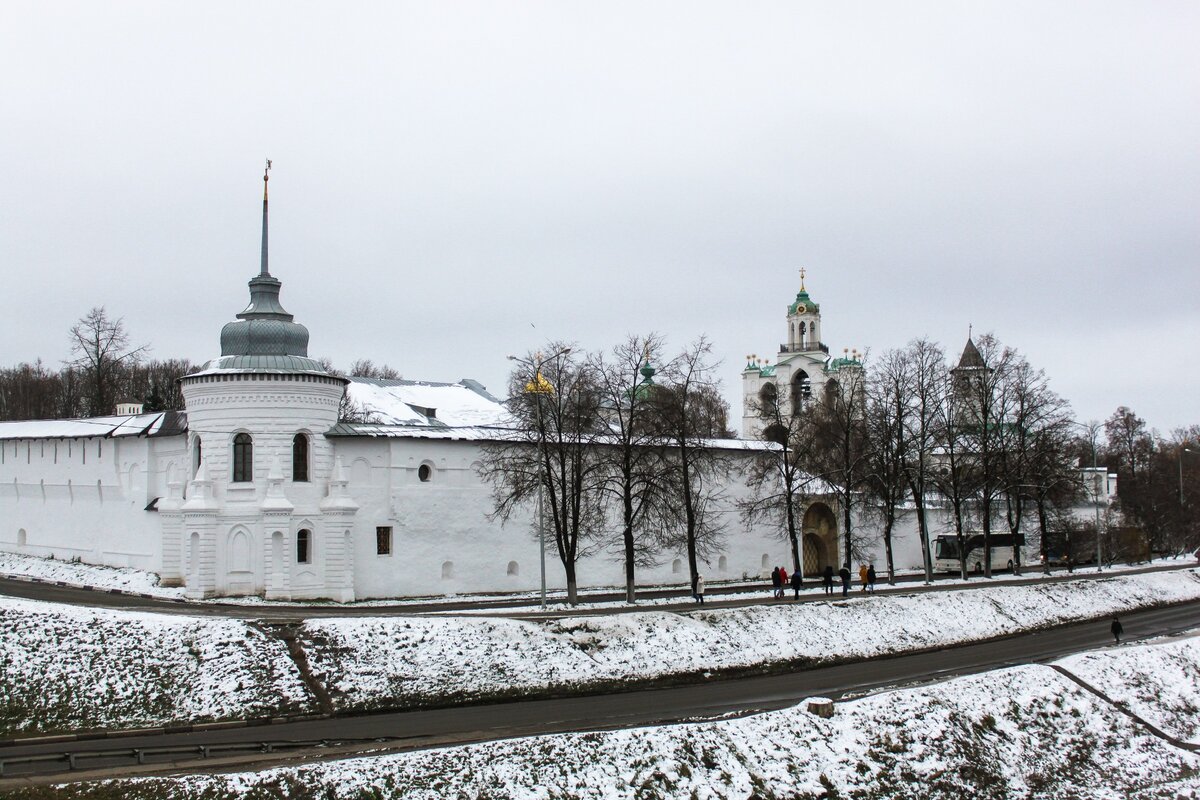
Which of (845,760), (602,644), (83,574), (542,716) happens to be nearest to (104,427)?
(83,574)

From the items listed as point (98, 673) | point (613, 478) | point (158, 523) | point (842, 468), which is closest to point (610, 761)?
point (98, 673)

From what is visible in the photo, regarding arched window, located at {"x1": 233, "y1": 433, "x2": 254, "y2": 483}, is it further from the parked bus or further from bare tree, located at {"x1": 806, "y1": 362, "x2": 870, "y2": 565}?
the parked bus

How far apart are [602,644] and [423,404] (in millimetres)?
18542

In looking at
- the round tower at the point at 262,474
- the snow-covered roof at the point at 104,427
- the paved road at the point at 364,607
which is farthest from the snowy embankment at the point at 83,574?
the snow-covered roof at the point at 104,427

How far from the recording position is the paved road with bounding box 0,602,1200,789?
2159 cm

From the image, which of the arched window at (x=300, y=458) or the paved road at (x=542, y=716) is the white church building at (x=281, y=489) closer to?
the arched window at (x=300, y=458)

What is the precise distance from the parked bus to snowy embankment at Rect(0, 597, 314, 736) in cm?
3983

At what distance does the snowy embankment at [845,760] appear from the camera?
2042 cm

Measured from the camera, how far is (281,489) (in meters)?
39.0

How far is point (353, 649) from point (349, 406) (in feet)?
57.6

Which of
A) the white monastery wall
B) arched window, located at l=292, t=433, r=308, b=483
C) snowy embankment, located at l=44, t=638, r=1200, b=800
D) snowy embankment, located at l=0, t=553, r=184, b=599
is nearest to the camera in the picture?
snowy embankment, located at l=44, t=638, r=1200, b=800

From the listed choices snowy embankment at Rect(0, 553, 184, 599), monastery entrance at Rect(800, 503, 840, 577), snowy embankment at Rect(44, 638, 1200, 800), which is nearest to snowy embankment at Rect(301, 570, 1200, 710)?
snowy embankment at Rect(44, 638, 1200, 800)

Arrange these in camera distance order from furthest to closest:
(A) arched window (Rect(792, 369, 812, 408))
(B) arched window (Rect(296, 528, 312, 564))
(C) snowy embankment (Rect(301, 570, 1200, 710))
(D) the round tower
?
(A) arched window (Rect(792, 369, 812, 408)), (B) arched window (Rect(296, 528, 312, 564)), (D) the round tower, (C) snowy embankment (Rect(301, 570, 1200, 710))

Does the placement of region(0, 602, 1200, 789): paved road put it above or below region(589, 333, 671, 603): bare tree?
below
